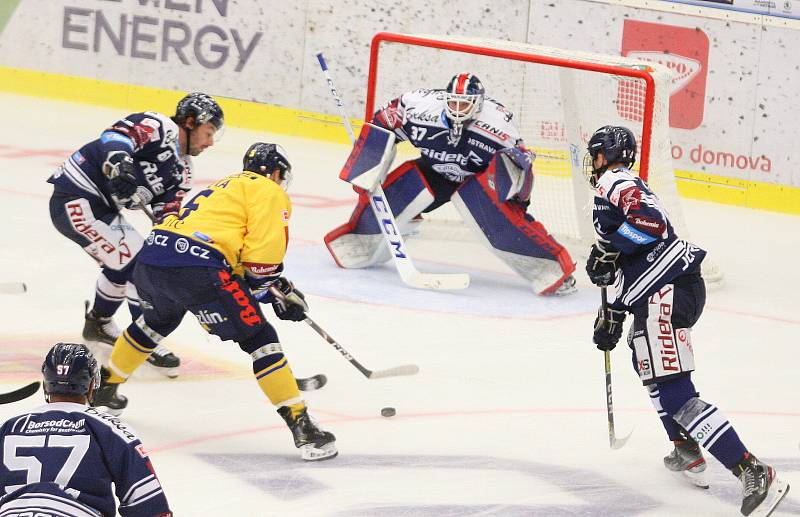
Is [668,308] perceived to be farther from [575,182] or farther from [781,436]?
[575,182]

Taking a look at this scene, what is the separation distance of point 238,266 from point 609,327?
116 cm

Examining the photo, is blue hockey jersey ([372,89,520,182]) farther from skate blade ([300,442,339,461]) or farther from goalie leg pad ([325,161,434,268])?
skate blade ([300,442,339,461])

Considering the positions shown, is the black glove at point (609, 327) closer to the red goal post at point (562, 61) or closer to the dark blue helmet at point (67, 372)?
the dark blue helmet at point (67, 372)

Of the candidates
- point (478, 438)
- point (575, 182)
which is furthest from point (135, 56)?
point (478, 438)

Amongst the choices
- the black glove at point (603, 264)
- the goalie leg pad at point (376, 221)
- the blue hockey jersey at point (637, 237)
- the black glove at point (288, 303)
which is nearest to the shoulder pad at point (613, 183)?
the blue hockey jersey at point (637, 237)

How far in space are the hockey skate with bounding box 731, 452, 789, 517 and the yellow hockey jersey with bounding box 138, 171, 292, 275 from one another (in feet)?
4.98

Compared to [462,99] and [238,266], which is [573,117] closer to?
[462,99]

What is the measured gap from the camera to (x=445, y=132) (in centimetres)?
680

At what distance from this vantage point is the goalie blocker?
6.78 meters

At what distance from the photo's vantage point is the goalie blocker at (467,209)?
678 cm

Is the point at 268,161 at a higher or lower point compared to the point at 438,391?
higher

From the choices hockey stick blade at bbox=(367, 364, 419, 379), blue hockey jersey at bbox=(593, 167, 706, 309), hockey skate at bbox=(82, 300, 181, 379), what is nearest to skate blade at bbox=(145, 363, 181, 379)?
hockey skate at bbox=(82, 300, 181, 379)

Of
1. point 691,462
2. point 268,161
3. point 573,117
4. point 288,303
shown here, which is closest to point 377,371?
point 288,303

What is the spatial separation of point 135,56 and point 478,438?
641 cm
